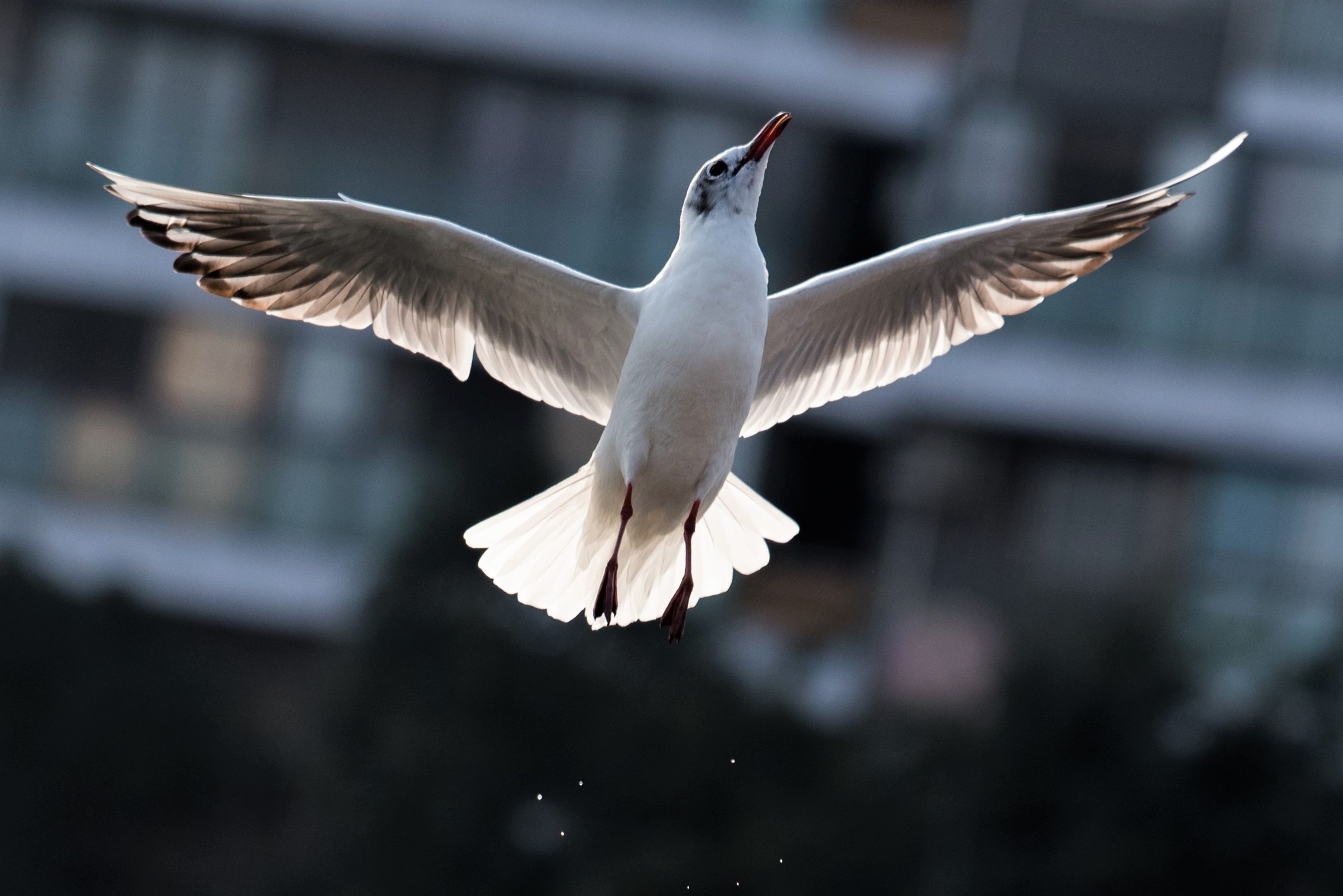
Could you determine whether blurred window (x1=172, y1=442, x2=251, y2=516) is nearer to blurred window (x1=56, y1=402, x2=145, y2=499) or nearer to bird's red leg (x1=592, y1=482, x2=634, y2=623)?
blurred window (x1=56, y1=402, x2=145, y2=499)

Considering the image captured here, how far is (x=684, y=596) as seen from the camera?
17.4 ft

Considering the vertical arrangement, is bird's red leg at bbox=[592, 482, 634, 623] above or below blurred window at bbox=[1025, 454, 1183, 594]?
above

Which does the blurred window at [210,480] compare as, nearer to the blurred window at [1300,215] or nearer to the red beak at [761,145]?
the blurred window at [1300,215]

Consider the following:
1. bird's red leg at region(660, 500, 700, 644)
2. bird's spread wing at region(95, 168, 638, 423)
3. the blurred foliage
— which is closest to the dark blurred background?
the blurred foliage

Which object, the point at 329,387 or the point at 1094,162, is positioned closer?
the point at 1094,162

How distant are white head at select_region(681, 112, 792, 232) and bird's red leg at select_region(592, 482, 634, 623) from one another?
0.75m

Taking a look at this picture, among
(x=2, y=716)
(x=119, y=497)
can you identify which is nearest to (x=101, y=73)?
(x=119, y=497)

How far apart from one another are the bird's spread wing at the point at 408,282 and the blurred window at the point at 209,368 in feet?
31.7

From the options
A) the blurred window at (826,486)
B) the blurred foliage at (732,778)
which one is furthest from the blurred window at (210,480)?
the blurred window at (826,486)

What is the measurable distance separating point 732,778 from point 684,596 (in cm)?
590

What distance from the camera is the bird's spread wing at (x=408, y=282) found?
543 centimetres

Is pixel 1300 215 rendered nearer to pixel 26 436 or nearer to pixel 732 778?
pixel 732 778

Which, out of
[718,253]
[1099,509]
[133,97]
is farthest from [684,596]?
[133,97]

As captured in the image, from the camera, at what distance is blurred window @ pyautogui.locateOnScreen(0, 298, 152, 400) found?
50.6 ft
